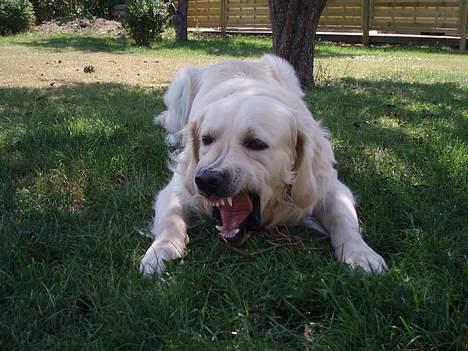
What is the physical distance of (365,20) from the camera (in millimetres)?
20312

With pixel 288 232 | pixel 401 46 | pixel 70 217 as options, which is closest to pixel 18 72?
pixel 70 217

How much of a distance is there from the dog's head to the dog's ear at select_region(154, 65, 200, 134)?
1913 mm

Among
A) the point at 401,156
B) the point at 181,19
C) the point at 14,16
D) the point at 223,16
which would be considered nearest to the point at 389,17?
the point at 223,16

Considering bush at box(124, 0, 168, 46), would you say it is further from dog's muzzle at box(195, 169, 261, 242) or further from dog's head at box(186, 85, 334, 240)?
dog's muzzle at box(195, 169, 261, 242)

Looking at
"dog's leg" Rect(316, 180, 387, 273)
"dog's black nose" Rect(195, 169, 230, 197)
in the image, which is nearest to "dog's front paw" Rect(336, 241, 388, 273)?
"dog's leg" Rect(316, 180, 387, 273)

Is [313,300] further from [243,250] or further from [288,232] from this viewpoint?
[288,232]

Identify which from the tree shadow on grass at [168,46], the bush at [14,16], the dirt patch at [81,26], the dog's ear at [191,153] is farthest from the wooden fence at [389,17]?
the dog's ear at [191,153]

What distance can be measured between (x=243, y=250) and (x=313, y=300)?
633mm

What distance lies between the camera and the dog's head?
2.66 metres

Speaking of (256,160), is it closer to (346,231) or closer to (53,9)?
(346,231)

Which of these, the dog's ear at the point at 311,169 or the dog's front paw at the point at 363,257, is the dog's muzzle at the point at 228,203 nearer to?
the dog's ear at the point at 311,169

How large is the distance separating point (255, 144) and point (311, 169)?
39 cm

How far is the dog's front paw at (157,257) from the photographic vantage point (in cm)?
238

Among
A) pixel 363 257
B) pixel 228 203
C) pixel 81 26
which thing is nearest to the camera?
pixel 363 257
